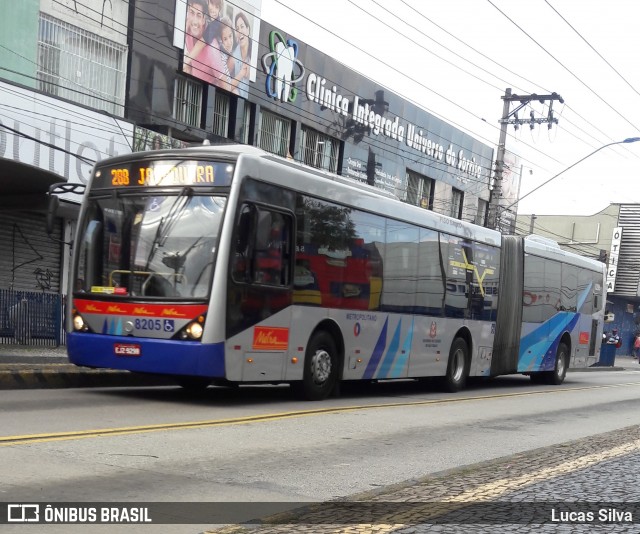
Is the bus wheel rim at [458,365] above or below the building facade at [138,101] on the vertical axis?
below

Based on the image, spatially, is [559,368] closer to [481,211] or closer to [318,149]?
[318,149]

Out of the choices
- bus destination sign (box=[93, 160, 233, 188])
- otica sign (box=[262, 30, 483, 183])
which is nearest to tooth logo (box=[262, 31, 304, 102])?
otica sign (box=[262, 30, 483, 183])

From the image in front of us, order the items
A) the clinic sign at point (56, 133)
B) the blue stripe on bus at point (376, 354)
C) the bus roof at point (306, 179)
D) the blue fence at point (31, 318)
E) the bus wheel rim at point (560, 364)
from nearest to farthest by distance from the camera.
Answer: the bus roof at point (306, 179) → the blue stripe on bus at point (376, 354) → the blue fence at point (31, 318) → the clinic sign at point (56, 133) → the bus wheel rim at point (560, 364)

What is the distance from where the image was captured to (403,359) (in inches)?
641

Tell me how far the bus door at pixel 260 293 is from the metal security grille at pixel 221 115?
610 inches

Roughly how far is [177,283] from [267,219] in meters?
1.52

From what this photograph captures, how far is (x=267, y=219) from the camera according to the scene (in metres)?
12.5

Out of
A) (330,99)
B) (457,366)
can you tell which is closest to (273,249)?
(457,366)

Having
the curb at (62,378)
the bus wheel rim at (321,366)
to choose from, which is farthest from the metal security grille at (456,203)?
the bus wheel rim at (321,366)

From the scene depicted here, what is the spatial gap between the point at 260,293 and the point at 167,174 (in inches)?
77.4

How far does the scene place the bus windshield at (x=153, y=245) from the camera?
1176 cm

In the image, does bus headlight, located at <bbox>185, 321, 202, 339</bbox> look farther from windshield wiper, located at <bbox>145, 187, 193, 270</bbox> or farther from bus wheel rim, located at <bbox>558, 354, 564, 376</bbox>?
bus wheel rim, located at <bbox>558, 354, 564, 376</bbox>

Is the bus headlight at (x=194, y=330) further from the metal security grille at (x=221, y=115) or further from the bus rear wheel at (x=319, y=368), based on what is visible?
the metal security grille at (x=221, y=115)

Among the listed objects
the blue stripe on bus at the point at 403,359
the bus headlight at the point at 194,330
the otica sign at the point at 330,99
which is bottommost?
the blue stripe on bus at the point at 403,359
